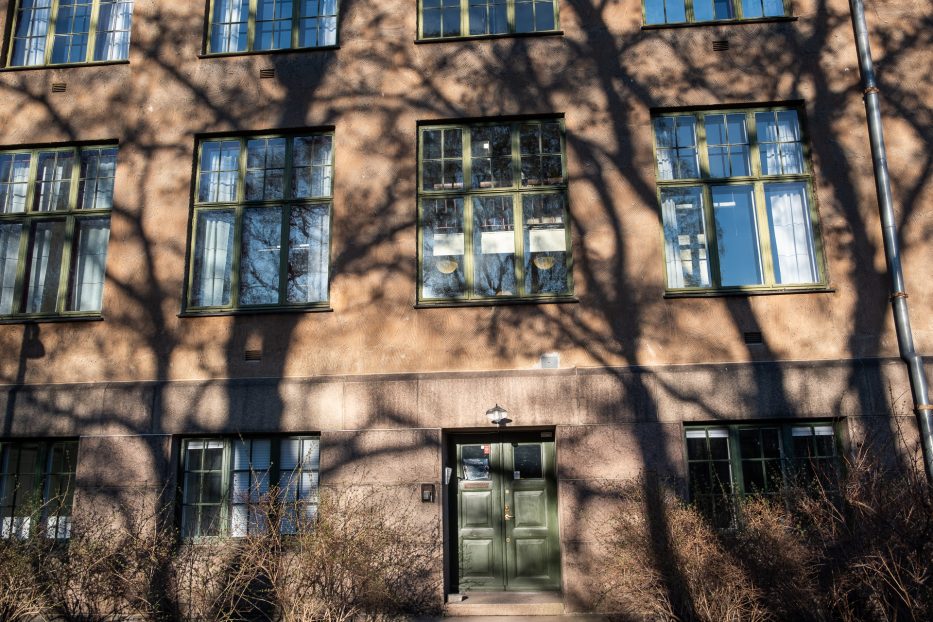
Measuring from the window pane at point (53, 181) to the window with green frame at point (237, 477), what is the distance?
4508mm

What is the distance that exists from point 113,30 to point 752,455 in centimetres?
1200

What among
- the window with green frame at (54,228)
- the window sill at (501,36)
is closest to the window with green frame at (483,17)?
the window sill at (501,36)

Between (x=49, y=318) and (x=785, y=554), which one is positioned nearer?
(x=785, y=554)

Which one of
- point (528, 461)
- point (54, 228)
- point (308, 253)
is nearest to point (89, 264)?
point (54, 228)

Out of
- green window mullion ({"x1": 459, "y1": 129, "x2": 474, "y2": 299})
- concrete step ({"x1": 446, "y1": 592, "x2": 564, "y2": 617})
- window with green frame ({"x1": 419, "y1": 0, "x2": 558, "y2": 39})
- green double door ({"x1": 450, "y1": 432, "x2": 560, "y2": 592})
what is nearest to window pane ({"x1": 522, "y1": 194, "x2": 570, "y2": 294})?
green window mullion ({"x1": 459, "y1": 129, "x2": 474, "y2": 299})

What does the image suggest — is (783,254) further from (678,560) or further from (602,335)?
(678,560)

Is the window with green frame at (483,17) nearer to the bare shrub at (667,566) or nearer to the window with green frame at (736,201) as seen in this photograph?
the window with green frame at (736,201)

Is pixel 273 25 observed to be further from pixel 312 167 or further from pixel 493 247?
pixel 493 247

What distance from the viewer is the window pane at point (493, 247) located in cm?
1198

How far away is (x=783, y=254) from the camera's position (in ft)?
38.6

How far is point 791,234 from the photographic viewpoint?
38.9 feet

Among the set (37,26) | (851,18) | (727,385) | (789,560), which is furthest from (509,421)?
(37,26)

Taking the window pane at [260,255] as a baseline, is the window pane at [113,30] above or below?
above

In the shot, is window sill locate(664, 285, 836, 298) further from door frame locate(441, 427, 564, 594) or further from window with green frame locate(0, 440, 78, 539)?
window with green frame locate(0, 440, 78, 539)
